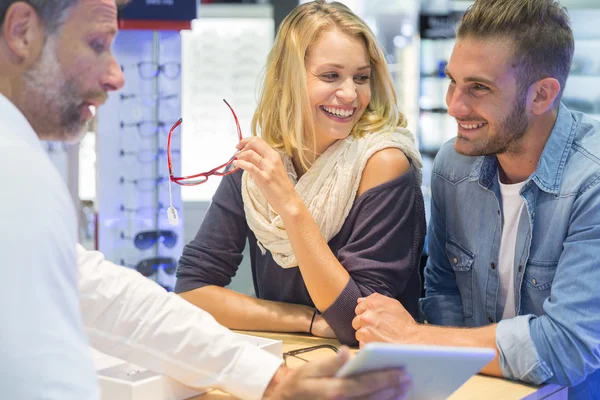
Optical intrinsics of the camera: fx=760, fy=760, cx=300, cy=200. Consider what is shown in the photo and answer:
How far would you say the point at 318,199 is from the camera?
238 cm

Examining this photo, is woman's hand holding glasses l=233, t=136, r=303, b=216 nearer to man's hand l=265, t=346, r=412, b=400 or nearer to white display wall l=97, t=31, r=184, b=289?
man's hand l=265, t=346, r=412, b=400

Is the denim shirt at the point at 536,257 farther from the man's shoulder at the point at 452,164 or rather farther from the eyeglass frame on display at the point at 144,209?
the eyeglass frame on display at the point at 144,209

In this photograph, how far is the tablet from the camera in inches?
51.7

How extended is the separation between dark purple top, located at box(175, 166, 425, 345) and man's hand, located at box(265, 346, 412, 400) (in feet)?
2.04

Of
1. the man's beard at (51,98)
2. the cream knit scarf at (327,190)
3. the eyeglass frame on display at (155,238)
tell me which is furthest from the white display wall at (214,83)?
the man's beard at (51,98)

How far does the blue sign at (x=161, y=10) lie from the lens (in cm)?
446

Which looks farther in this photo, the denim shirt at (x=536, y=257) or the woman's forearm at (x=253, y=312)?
the woman's forearm at (x=253, y=312)

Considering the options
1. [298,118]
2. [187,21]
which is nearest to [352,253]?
[298,118]

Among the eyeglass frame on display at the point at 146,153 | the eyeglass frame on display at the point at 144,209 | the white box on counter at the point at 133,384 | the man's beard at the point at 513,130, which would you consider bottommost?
the eyeglass frame on display at the point at 144,209

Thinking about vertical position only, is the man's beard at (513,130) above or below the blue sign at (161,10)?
below

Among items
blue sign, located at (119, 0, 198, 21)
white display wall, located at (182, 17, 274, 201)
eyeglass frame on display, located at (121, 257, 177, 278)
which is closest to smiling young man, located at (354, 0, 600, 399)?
blue sign, located at (119, 0, 198, 21)

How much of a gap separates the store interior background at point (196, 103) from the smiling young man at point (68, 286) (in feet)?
9.99

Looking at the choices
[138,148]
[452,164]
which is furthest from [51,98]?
[138,148]

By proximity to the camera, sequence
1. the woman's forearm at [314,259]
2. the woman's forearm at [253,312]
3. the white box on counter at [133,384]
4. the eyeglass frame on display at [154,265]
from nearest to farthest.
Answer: the white box on counter at [133,384], the woman's forearm at [314,259], the woman's forearm at [253,312], the eyeglass frame on display at [154,265]
